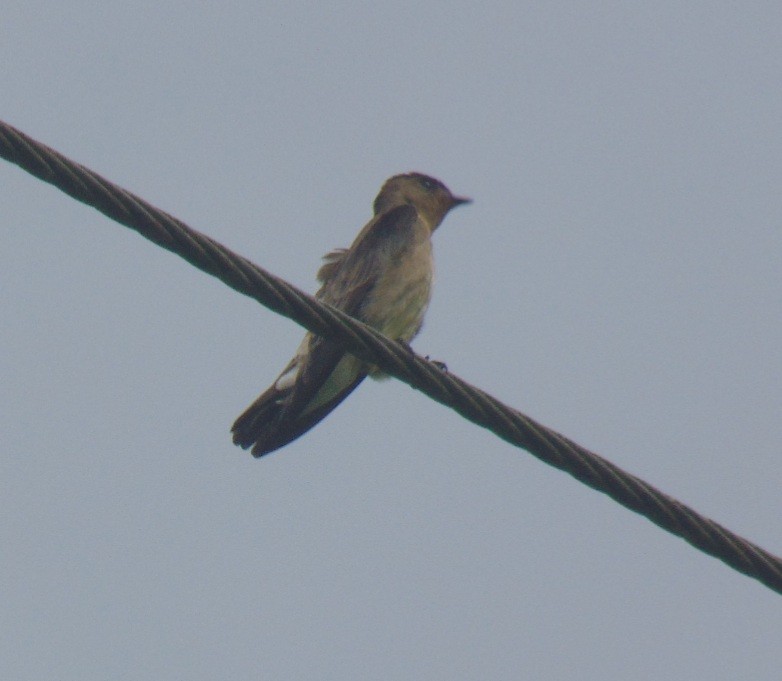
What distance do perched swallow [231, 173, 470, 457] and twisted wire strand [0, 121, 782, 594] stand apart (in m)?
2.33

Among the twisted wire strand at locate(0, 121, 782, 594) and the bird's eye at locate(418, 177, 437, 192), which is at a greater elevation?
the bird's eye at locate(418, 177, 437, 192)

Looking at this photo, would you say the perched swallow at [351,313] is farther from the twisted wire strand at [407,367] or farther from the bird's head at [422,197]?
the twisted wire strand at [407,367]

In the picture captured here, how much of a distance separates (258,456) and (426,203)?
3382 mm

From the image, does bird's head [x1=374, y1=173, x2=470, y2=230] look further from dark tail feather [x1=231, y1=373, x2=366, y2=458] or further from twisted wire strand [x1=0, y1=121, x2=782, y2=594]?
twisted wire strand [x1=0, y1=121, x2=782, y2=594]

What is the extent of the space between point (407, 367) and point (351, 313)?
3.29 m

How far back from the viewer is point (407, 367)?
536 cm

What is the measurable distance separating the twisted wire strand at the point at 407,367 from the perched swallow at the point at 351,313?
2.33 meters

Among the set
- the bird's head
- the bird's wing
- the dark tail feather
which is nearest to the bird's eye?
the bird's head

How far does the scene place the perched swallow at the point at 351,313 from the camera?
7875 millimetres

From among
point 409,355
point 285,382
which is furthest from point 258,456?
point 409,355

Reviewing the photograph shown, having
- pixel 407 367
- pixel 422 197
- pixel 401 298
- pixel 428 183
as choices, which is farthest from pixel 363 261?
pixel 407 367

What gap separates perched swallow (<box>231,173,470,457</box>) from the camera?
7875 millimetres

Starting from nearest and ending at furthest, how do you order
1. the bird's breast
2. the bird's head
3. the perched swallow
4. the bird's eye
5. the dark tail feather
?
the perched swallow < the dark tail feather < the bird's breast < the bird's head < the bird's eye

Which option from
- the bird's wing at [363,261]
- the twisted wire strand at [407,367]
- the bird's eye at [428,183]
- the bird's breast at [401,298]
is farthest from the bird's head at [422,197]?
the twisted wire strand at [407,367]
